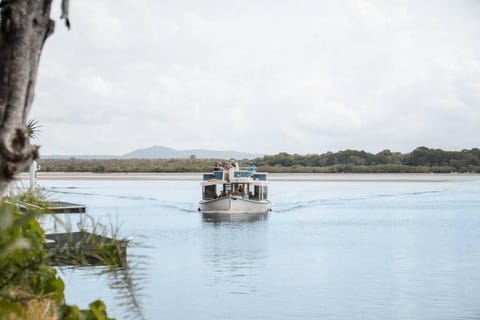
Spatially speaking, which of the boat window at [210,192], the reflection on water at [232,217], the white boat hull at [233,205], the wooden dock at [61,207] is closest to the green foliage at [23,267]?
the wooden dock at [61,207]

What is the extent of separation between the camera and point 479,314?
11.7 metres

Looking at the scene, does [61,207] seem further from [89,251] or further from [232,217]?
[232,217]

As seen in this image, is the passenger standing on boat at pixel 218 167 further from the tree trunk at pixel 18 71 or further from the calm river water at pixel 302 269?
the tree trunk at pixel 18 71

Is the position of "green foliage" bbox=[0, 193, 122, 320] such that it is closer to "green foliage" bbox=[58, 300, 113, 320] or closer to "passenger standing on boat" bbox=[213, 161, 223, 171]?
A: "green foliage" bbox=[58, 300, 113, 320]

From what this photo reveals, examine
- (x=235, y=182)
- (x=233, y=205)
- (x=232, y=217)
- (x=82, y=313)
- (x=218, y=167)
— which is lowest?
(x=232, y=217)

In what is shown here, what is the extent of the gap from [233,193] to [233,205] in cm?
158

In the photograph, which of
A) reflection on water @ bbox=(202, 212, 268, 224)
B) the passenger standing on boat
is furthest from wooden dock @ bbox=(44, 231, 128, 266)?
the passenger standing on boat

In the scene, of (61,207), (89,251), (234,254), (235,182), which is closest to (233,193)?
(235,182)

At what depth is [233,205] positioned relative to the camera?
1281 inches

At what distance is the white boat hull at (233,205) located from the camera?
1278 inches

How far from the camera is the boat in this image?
32.6 m

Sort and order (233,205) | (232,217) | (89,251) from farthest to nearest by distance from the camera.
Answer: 1. (233,205)
2. (232,217)
3. (89,251)

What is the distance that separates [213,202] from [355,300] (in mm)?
20083

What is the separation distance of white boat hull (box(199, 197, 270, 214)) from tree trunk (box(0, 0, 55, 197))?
29471mm
